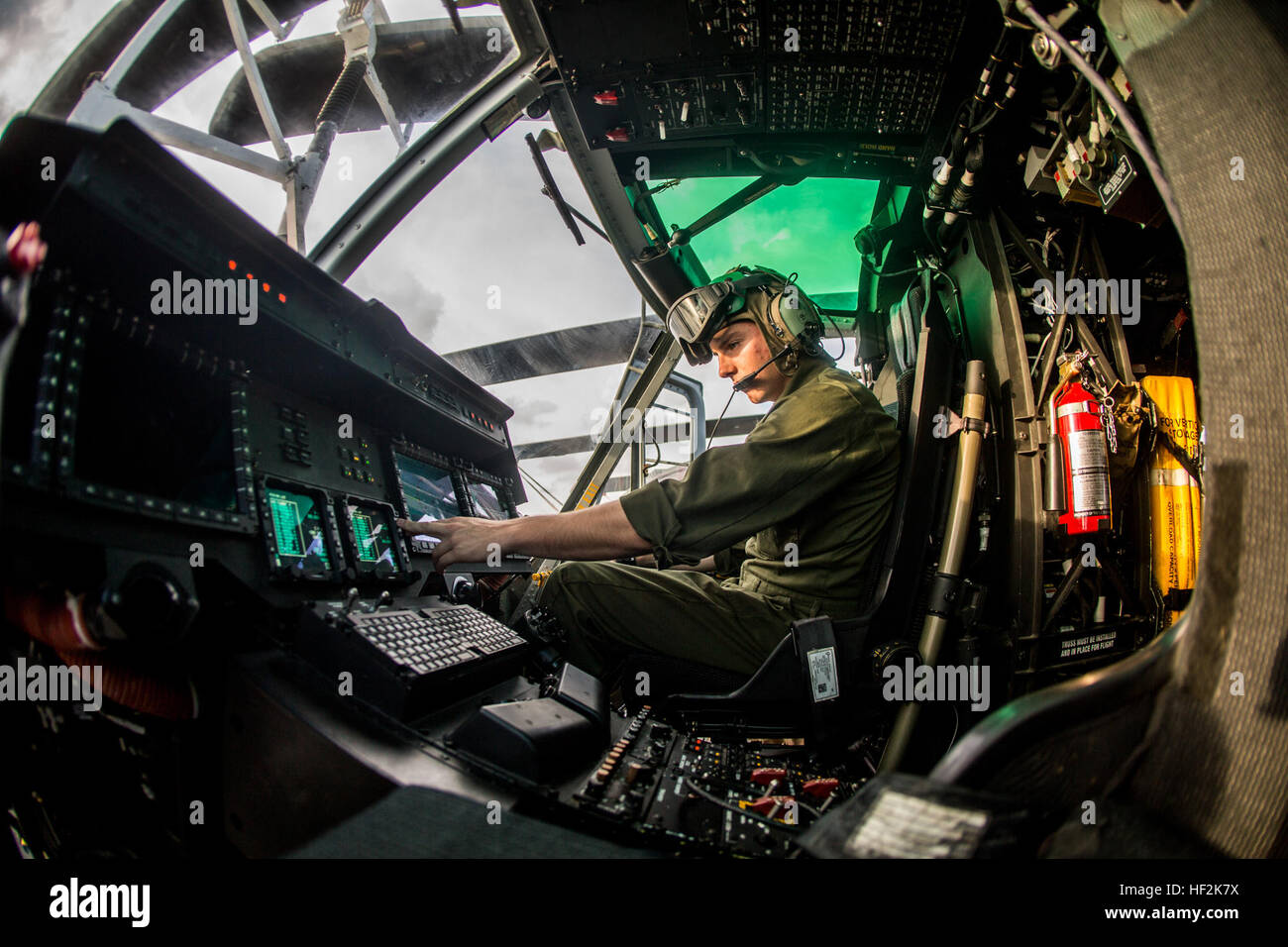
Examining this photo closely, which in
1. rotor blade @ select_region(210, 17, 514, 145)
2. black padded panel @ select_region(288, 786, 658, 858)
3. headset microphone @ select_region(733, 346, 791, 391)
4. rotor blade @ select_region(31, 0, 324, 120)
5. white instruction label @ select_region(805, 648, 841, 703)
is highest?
rotor blade @ select_region(210, 17, 514, 145)

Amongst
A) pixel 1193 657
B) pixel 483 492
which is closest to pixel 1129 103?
pixel 1193 657

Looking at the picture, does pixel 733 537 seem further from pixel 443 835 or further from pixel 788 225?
pixel 788 225

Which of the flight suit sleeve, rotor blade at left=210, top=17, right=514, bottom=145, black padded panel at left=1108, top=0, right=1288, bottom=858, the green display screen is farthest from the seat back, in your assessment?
rotor blade at left=210, top=17, right=514, bottom=145

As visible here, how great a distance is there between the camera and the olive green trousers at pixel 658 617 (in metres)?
1.39

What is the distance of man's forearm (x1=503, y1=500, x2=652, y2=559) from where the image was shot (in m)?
1.37

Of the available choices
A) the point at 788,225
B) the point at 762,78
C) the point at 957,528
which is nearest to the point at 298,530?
the point at 957,528

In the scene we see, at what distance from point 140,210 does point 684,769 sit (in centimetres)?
135

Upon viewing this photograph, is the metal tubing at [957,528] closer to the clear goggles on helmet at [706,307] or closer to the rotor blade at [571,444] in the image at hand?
the clear goggles on helmet at [706,307]

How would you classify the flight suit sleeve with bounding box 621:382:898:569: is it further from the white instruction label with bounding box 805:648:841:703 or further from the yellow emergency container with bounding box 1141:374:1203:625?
the yellow emergency container with bounding box 1141:374:1203:625

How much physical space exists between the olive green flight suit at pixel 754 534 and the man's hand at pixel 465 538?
0.72 feet

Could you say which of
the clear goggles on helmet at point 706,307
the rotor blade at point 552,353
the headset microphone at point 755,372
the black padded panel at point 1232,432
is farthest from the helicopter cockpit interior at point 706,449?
the rotor blade at point 552,353

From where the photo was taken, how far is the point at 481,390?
2.10m

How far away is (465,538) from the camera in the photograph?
1415 millimetres
